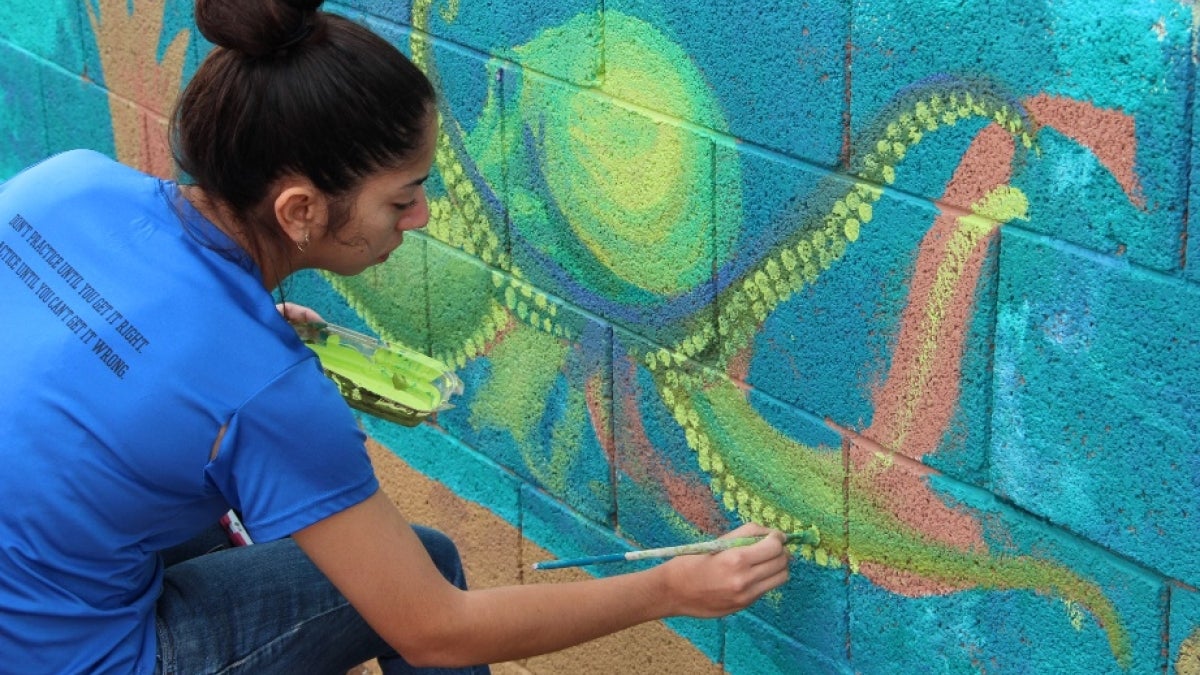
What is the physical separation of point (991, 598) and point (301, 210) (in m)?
1.12

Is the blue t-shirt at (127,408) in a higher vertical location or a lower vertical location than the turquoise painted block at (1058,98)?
lower

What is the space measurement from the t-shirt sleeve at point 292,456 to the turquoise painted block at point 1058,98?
0.85 meters

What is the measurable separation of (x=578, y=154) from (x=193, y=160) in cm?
85

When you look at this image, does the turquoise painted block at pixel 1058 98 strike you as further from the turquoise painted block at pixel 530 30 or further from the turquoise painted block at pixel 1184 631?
the turquoise painted block at pixel 530 30

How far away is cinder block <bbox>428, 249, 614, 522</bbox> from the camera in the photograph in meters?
3.16

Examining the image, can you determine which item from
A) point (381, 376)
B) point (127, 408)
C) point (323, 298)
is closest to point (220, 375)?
point (127, 408)

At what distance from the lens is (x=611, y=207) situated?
117 inches

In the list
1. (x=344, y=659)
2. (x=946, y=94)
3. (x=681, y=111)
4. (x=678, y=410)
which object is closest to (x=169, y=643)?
(x=344, y=659)

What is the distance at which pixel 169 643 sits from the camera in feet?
8.17

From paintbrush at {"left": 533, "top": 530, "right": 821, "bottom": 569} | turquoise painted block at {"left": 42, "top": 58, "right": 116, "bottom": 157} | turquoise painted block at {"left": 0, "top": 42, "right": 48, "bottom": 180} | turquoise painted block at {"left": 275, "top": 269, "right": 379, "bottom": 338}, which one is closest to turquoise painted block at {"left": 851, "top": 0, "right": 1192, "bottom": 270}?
paintbrush at {"left": 533, "top": 530, "right": 821, "bottom": 569}

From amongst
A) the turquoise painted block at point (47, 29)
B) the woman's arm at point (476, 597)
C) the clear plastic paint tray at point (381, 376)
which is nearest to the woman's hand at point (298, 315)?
the clear plastic paint tray at point (381, 376)

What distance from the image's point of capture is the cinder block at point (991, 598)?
2.25 metres

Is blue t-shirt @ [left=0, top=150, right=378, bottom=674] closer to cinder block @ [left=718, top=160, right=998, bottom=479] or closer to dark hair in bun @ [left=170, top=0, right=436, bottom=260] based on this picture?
dark hair in bun @ [left=170, top=0, right=436, bottom=260]

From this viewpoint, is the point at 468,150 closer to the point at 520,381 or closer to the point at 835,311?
the point at 520,381
